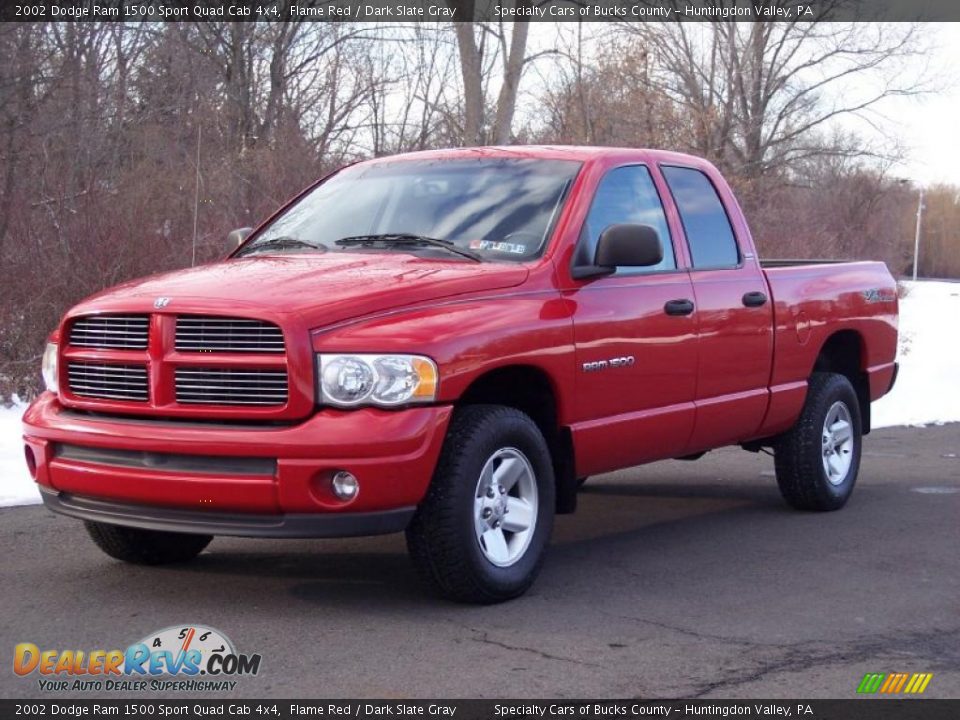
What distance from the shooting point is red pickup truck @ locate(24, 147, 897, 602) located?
202 inches

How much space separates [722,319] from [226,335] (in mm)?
2940

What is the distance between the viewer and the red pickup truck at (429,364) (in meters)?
5.12

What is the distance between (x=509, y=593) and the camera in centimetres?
562

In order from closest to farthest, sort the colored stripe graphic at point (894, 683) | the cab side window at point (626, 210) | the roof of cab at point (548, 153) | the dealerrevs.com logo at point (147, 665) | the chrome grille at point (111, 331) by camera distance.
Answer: the dealerrevs.com logo at point (147, 665) → the colored stripe graphic at point (894, 683) → the chrome grille at point (111, 331) → the cab side window at point (626, 210) → the roof of cab at point (548, 153)

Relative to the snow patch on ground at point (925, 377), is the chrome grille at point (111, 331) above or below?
above

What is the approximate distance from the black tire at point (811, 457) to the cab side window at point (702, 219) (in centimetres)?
115

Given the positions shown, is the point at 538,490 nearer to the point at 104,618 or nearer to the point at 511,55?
the point at 104,618

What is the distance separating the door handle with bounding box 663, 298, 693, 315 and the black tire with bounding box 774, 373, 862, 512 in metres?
1.59

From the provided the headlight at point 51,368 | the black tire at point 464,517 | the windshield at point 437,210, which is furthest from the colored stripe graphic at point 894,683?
the headlight at point 51,368

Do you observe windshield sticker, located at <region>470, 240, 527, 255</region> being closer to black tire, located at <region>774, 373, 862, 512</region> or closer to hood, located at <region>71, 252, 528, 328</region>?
hood, located at <region>71, 252, 528, 328</region>

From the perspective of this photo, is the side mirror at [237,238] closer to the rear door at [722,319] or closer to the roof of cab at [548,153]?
the roof of cab at [548,153]

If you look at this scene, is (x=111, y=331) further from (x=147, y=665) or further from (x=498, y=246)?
(x=498, y=246)

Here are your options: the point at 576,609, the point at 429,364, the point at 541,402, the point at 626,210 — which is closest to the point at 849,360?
the point at 626,210
